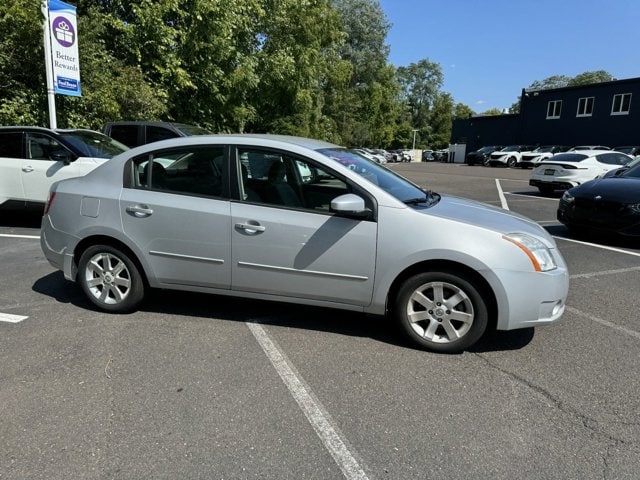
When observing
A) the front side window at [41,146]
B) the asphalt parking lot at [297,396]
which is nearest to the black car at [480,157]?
the front side window at [41,146]

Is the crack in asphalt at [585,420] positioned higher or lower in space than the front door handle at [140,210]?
lower

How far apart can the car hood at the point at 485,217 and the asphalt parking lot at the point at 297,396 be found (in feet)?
3.01

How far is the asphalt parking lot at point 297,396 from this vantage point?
2467 mm

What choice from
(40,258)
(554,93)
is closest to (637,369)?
(40,258)

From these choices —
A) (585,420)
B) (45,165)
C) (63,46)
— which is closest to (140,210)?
(585,420)

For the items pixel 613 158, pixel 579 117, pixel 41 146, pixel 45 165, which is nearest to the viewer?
pixel 45 165

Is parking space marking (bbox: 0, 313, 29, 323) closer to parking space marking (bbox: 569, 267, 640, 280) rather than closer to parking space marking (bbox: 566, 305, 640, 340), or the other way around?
parking space marking (bbox: 566, 305, 640, 340)

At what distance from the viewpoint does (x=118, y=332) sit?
157 inches

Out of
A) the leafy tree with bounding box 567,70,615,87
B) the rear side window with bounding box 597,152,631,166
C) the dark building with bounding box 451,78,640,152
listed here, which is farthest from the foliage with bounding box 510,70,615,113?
the rear side window with bounding box 597,152,631,166

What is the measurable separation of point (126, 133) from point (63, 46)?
227 cm

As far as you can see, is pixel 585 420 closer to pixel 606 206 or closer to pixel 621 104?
pixel 606 206

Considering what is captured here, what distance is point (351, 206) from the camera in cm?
353

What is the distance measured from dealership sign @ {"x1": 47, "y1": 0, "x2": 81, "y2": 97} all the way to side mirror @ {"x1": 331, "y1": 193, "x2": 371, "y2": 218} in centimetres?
941

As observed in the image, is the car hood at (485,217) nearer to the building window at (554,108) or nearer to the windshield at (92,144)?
the windshield at (92,144)
